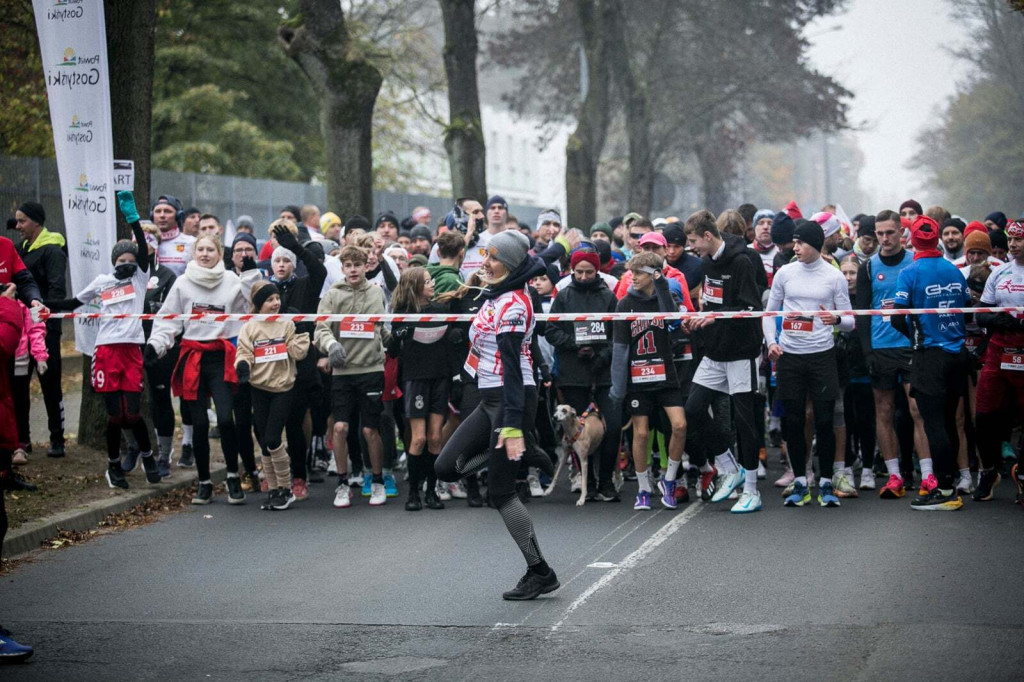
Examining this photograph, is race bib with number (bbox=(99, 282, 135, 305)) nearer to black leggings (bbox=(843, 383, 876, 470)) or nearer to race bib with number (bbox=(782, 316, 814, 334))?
race bib with number (bbox=(782, 316, 814, 334))

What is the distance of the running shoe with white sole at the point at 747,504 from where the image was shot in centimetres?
1085

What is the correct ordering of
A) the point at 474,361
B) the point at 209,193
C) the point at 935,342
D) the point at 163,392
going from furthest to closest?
the point at 209,193
the point at 163,392
the point at 935,342
the point at 474,361

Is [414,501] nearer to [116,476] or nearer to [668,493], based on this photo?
Result: [668,493]

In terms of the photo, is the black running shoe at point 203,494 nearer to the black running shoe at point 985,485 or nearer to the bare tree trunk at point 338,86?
the black running shoe at point 985,485

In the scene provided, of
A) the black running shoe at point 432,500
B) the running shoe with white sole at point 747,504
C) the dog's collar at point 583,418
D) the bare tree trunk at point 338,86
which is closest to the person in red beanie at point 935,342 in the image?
the running shoe with white sole at point 747,504

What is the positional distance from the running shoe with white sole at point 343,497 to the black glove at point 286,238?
2.12 meters

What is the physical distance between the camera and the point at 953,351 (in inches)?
421

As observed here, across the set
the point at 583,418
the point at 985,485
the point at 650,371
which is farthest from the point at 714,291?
the point at 985,485

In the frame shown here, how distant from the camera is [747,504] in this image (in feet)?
35.7

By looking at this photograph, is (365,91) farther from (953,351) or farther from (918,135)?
(918,135)

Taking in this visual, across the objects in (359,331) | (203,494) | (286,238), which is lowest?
(203,494)

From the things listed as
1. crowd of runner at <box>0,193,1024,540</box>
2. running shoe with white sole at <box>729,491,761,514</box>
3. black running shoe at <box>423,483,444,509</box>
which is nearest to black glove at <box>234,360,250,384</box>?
crowd of runner at <box>0,193,1024,540</box>

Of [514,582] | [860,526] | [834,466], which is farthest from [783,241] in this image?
[514,582]

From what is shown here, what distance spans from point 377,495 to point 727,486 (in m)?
2.96
